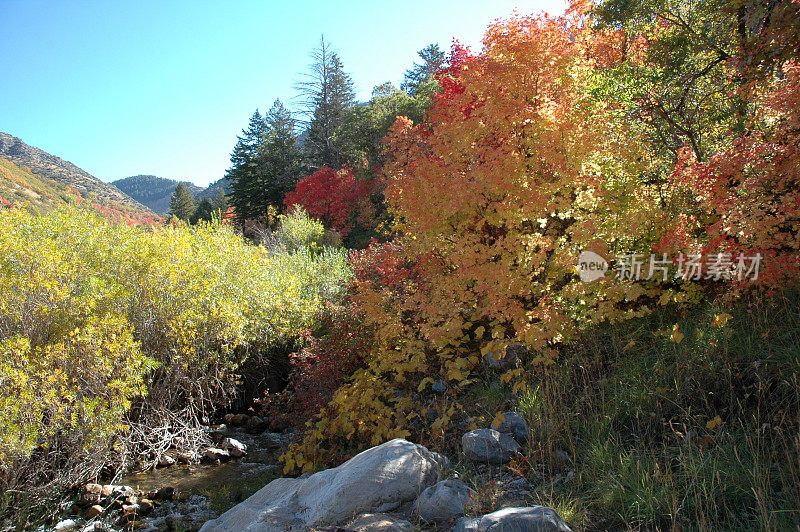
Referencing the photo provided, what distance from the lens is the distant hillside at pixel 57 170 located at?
5522 centimetres

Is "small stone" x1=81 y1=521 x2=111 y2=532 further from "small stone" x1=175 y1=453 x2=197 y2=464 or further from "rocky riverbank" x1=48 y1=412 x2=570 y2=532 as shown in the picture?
"small stone" x1=175 y1=453 x2=197 y2=464

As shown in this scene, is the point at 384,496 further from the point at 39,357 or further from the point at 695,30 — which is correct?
the point at 695,30

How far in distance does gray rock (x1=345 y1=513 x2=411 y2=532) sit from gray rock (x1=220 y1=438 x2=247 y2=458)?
4227 mm

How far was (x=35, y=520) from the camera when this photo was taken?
5.02 m

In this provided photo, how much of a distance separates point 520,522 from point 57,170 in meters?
72.7

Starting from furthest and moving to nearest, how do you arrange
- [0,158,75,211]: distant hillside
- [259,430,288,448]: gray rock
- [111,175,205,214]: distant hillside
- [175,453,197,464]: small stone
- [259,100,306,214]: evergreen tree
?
[111,175,205,214]: distant hillside → [0,158,75,211]: distant hillside → [259,100,306,214]: evergreen tree → [259,430,288,448]: gray rock → [175,453,197,464]: small stone

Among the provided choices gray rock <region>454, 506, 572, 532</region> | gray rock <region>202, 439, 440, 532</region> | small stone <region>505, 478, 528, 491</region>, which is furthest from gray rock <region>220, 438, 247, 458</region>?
gray rock <region>454, 506, 572, 532</region>

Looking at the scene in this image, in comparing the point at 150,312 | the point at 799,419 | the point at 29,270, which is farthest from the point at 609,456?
the point at 29,270

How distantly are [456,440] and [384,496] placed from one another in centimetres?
143

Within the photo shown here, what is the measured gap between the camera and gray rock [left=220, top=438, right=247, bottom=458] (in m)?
6.90

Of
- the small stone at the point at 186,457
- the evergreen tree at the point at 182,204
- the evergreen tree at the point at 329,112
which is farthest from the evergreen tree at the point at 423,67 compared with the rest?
the small stone at the point at 186,457

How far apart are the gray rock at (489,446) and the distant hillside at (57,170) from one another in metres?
58.8

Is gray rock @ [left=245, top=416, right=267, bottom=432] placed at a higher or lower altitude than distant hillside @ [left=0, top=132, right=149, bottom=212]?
lower

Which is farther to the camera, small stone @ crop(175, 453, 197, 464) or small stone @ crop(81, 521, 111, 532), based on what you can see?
small stone @ crop(175, 453, 197, 464)
